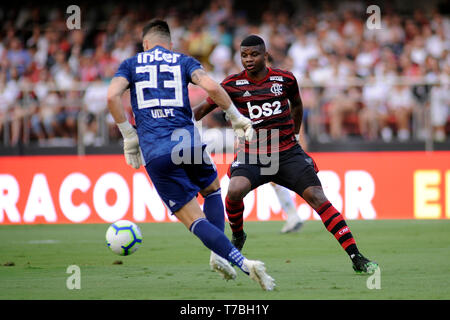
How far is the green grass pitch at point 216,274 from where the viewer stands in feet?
24.4

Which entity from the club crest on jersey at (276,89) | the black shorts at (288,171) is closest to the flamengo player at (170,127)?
the black shorts at (288,171)

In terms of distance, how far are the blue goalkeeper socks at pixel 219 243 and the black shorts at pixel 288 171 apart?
A: 5.43 feet

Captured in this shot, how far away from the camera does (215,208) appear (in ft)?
26.9

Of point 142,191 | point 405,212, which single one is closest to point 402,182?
point 405,212

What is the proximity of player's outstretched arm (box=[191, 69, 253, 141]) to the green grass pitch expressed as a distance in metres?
1.46

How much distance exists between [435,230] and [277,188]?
268 centimetres

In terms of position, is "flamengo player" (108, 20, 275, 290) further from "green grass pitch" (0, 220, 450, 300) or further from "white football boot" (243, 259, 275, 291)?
"green grass pitch" (0, 220, 450, 300)

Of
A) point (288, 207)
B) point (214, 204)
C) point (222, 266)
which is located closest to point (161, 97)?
point (214, 204)

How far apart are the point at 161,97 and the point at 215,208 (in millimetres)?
1354

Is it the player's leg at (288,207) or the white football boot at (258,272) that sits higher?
the player's leg at (288,207)

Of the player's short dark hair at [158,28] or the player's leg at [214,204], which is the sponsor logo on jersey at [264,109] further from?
the player's short dark hair at [158,28]

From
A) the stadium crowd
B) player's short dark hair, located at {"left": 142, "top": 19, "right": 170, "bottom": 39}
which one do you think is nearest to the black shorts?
player's short dark hair, located at {"left": 142, "top": 19, "right": 170, "bottom": 39}

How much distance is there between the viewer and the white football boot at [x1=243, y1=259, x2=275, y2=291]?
23.3 ft

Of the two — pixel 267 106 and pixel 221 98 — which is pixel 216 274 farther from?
pixel 221 98
